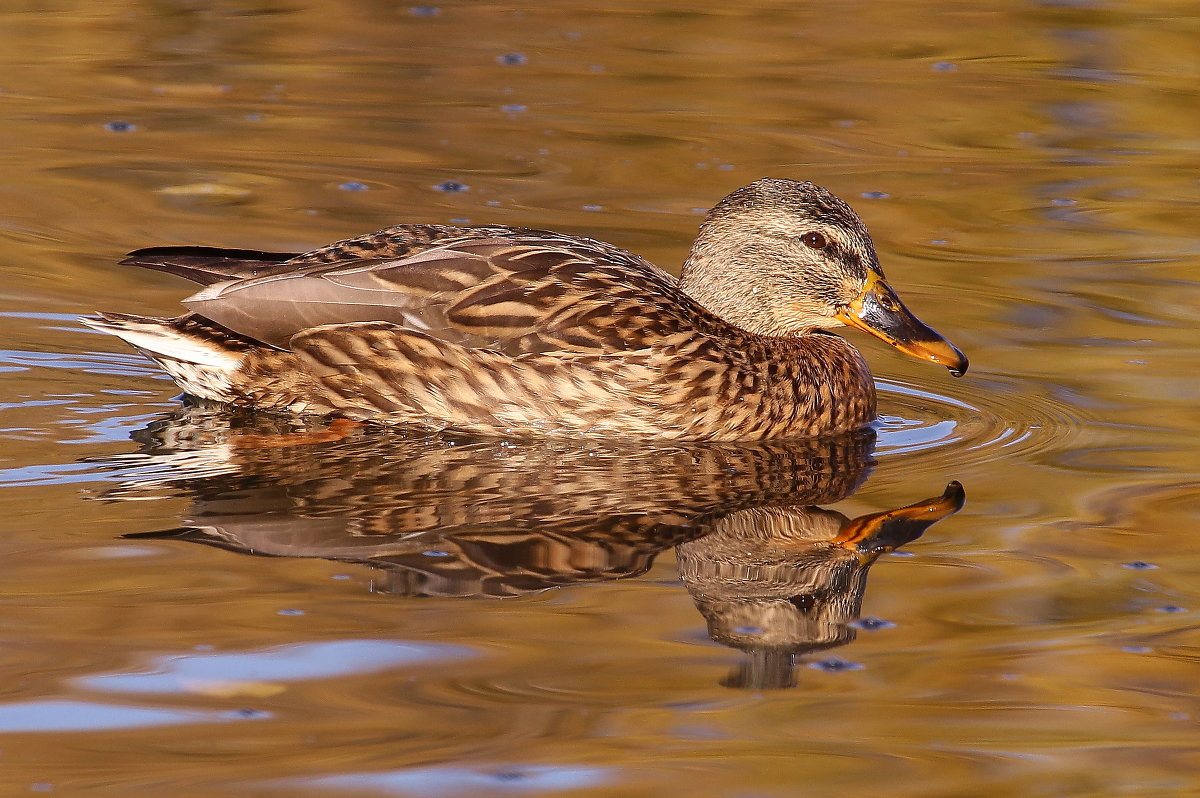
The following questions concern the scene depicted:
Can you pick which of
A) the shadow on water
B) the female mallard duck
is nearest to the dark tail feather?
the female mallard duck

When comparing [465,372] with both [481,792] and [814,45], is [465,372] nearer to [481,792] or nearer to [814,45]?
[481,792]

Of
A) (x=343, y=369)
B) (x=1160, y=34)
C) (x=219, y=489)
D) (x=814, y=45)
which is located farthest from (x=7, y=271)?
(x=1160, y=34)

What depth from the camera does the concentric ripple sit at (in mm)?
7406

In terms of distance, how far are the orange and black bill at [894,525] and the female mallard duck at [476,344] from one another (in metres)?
1.25

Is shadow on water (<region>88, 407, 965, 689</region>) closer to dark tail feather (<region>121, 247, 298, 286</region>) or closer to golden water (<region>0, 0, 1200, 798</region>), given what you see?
golden water (<region>0, 0, 1200, 798</region>)

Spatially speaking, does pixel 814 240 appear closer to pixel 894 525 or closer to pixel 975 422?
pixel 975 422

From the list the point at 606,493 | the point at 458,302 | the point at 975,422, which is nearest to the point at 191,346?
the point at 458,302

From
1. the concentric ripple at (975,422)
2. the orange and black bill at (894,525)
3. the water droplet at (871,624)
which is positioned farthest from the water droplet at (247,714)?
the concentric ripple at (975,422)

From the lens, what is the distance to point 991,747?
4.52m

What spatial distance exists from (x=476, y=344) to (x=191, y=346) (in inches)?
48.0

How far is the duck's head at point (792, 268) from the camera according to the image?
26.3 ft

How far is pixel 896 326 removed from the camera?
26.1 feet

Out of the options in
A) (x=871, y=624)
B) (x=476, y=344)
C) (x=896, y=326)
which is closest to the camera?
(x=871, y=624)

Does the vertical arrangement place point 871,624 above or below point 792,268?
below
